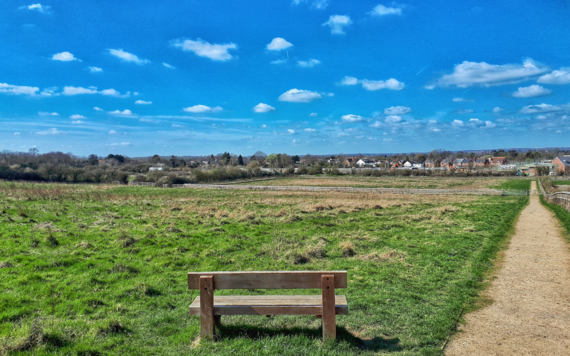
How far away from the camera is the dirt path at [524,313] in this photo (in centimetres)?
518

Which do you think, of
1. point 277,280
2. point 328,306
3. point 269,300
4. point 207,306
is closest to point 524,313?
point 328,306

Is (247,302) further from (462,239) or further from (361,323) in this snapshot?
(462,239)

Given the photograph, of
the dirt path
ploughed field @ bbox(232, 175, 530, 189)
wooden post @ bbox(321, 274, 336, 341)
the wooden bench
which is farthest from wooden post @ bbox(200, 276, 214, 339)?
ploughed field @ bbox(232, 175, 530, 189)

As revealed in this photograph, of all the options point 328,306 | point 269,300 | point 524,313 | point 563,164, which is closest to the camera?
point 328,306

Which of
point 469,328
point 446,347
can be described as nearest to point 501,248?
point 469,328

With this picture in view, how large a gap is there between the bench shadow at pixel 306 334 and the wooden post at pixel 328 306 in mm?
→ 267

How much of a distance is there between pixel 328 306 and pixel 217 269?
5462 mm

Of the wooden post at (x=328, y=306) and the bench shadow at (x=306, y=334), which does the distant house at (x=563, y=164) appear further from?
the wooden post at (x=328, y=306)

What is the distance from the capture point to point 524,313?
21.2ft

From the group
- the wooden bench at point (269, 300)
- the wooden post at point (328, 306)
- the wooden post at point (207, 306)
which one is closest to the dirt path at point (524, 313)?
the wooden post at point (328, 306)

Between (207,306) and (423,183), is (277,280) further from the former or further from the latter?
(423,183)

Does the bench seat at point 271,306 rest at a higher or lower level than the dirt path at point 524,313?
higher

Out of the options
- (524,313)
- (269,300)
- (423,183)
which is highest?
(269,300)

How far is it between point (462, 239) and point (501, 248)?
1.43 metres
